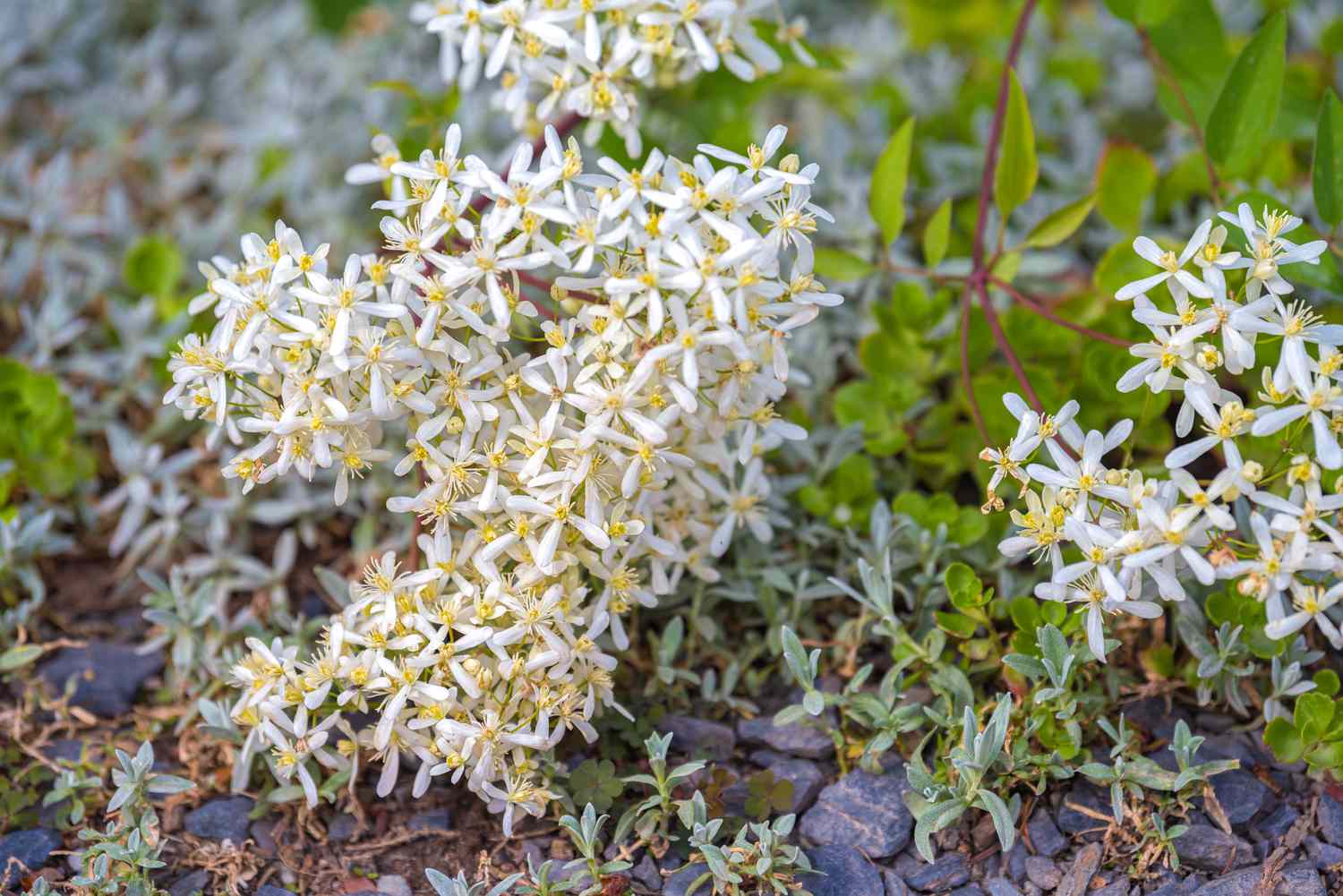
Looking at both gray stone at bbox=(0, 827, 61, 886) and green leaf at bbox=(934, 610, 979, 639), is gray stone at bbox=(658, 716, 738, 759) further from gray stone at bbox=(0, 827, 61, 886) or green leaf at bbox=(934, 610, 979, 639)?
gray stone at bbox=(0, 827, 61, 886)

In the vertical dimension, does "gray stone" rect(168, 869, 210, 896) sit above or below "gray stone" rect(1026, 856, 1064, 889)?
below

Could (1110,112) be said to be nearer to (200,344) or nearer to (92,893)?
(200,344)

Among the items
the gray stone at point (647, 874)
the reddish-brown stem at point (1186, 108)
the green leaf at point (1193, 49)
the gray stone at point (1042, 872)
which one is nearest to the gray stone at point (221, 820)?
→ the gray stone at point (647, 874)

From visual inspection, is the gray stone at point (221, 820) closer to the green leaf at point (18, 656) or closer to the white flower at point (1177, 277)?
the green leaf at point (18, 656)

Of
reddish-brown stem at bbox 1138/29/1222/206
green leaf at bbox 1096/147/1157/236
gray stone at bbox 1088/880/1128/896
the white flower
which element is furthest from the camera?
green leaf at bbox 1096/147/1157/236

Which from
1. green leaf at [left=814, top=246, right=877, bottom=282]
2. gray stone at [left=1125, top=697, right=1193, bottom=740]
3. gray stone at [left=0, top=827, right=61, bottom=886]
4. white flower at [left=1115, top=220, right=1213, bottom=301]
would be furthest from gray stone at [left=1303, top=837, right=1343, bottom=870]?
gray stone at [left=0, top=827, right=61, bottom=886]

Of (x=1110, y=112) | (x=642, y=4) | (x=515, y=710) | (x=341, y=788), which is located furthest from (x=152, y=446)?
(x=1110, y=112)
